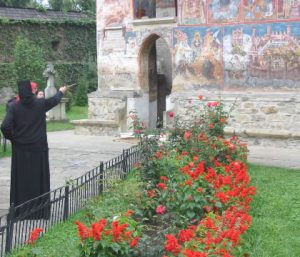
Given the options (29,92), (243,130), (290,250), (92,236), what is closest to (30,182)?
(29,92)

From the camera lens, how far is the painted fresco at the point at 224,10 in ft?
44.3

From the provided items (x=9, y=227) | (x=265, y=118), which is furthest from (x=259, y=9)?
(x=9, y=227)

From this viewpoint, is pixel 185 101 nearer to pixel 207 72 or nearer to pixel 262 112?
pixel 207 72

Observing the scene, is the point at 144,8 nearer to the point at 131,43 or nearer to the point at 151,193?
the point at 131,43

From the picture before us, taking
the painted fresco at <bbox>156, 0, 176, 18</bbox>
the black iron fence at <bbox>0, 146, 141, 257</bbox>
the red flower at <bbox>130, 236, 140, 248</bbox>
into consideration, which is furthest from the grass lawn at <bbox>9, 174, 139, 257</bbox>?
the painted fresco at <bbox>156, 0, 176, 18</bbox>

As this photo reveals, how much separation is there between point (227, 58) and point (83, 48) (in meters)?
20.2

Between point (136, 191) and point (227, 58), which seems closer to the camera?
point (136, 191)

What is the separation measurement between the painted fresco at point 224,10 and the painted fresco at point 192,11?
0.20 meters

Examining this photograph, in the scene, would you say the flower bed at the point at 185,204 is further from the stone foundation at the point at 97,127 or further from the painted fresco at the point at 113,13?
the painted fresco at the point at 113,13

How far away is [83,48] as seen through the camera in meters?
32.8

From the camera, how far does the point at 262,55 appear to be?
43.4ft

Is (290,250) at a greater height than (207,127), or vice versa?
(207,127)

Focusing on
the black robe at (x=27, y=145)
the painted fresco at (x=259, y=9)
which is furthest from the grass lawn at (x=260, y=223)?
the painted fresco at (x=259, y=9)

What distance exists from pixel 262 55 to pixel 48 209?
8583 mm
